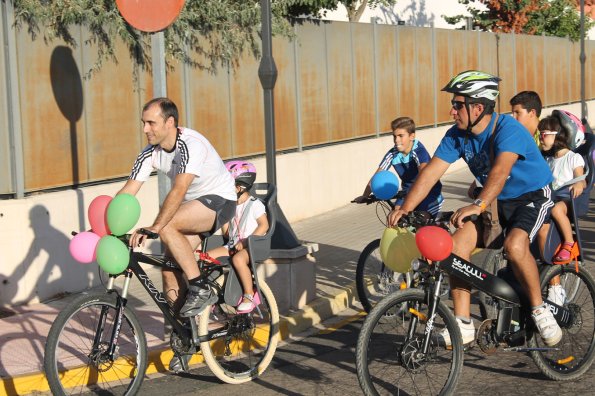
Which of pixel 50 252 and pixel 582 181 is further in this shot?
pixel 50 252

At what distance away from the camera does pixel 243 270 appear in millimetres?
7352

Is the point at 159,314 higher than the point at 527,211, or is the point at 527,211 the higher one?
the point at 527,211

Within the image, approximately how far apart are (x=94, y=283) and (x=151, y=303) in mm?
1354

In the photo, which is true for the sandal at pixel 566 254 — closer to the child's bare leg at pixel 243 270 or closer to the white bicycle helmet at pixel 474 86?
the white bicycle helmet at pixel 474 86

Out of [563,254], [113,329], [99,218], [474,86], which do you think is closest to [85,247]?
[99,218]

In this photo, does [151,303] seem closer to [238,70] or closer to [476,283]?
[476,283]

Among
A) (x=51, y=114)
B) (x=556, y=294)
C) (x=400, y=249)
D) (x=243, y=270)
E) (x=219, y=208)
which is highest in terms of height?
(x=51, y=114)

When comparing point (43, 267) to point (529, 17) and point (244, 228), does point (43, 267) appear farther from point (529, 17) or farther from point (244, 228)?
point (529, 17)

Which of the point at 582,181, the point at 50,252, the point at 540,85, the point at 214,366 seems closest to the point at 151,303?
the point at 50,252

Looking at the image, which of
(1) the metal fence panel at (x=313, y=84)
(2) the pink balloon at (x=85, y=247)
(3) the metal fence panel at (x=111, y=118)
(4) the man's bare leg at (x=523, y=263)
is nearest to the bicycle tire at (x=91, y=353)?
(2) the pink balloon at (x=85, y=247)

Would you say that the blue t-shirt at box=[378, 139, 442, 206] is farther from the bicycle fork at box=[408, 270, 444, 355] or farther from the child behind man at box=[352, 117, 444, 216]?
the bicycle fork at box=[408, 270, 444, 355]

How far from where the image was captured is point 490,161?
21.8 ft

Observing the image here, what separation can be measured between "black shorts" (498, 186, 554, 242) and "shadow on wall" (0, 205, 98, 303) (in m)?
4.97

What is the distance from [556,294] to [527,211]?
2.17ft
